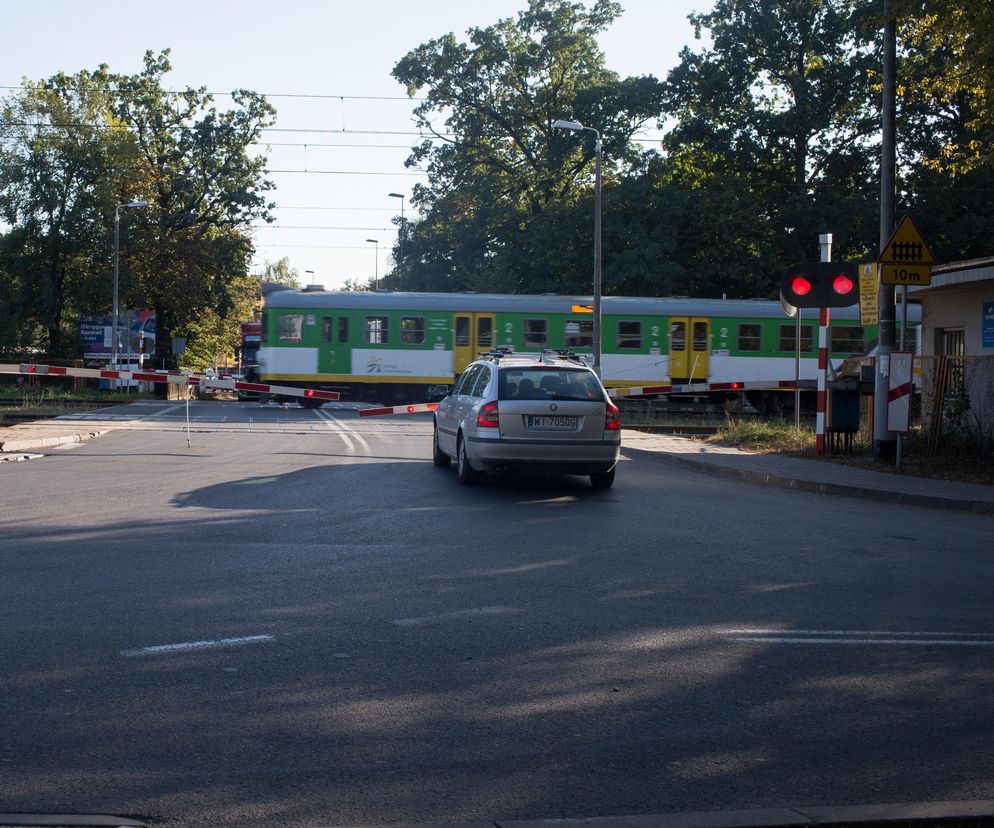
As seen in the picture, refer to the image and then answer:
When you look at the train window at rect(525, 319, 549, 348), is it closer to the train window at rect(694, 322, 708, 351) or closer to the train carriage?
the train carriage

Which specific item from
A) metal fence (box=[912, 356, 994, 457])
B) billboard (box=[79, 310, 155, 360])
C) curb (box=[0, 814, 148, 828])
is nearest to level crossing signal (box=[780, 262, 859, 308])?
metal fence (box=[912, 356, 994, 457])

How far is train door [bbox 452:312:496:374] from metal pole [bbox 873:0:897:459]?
19.2 m

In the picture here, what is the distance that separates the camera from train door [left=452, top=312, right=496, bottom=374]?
36.2 metres

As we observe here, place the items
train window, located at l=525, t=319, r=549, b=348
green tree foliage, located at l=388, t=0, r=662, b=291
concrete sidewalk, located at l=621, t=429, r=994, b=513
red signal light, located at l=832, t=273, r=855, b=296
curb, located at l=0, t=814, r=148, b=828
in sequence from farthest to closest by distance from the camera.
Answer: green tree foliage, located at l=388, t=0, r=662, b=291, train window, located at l=525, t=319, r=549, b=348, red signal light, located at l=832, t=273, r=855, b=296, concrete sidewalk, located at l=621, t=429, r=994, b=513, curb, located at l=0, t=814, r=148, b=828

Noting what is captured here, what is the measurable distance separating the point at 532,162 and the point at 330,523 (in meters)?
44.2

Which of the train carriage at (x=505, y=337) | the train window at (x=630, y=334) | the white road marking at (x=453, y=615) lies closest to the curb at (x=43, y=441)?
the train carriage at (x=505, y=337)

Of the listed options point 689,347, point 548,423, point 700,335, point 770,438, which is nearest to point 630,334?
point 689,347

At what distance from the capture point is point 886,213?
17.7 metres

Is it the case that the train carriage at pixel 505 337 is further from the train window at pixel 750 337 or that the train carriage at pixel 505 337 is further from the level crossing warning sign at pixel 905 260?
the level crossing warning sign at pixel 905 260

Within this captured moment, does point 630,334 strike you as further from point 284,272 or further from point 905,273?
point 284,272

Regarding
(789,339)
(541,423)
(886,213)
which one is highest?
(886,213)

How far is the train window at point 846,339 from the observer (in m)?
37.3

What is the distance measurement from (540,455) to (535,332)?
22590mm

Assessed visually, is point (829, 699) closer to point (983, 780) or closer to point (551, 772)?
point (983, 780)
